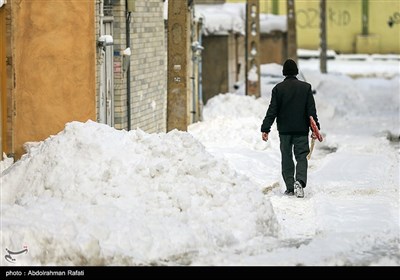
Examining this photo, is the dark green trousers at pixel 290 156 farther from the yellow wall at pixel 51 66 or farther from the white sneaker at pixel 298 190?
the yellow wall at pixel 51 66

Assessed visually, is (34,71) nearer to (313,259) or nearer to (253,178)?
(253,178)

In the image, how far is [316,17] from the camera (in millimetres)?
56531

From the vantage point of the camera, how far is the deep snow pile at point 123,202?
34.6 feet

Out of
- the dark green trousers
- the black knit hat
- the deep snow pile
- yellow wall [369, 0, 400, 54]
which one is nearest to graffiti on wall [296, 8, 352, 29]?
yellow wall [369, 0, 400, 54]

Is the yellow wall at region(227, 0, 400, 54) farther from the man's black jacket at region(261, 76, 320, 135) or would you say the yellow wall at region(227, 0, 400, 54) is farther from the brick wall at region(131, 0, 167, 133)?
the man's black jacket at region(261, 76, 320, 135)

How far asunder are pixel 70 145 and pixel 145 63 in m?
9.19

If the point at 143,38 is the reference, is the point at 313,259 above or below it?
below

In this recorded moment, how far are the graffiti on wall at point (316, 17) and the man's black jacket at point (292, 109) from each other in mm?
40293

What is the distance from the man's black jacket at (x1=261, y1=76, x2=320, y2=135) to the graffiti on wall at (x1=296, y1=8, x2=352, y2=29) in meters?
40.3

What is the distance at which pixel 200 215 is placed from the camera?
38.5ft

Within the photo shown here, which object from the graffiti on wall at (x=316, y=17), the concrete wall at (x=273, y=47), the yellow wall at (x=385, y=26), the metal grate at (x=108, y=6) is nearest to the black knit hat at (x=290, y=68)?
the metal grate at (x=108, y=6)

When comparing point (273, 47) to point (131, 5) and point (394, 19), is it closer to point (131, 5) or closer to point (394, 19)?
point (394, 19)

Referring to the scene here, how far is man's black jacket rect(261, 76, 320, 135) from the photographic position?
1562 centimetres
